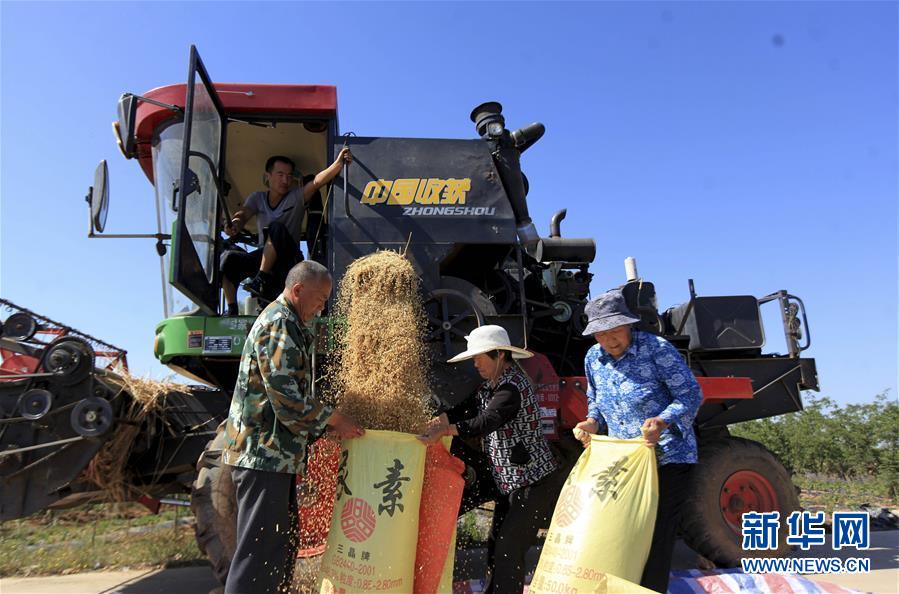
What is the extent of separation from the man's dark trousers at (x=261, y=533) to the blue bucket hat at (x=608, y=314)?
62.8 inches

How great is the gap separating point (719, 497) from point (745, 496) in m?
0.23

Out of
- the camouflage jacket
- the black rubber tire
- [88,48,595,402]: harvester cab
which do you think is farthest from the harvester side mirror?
the black rubber tire

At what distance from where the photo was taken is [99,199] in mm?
3777

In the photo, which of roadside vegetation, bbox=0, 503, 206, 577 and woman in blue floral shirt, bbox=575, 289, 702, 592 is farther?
roadside vegetation, bbox=0, 503, 206, 577

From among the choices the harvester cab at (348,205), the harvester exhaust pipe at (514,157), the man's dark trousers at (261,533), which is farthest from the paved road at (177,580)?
the harvester exhaust pipe at (514,157)

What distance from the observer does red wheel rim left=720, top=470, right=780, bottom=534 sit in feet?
14.5

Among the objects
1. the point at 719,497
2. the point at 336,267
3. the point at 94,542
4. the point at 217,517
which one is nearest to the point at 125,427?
the point at 217,517

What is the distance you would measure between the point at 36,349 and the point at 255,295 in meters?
1.77

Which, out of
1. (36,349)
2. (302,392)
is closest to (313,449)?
(302,392)

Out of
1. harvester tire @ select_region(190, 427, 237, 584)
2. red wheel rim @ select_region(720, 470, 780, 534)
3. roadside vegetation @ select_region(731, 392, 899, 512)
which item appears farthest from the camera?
roadside vegetation @ select_region(731, 392, 899, 512)

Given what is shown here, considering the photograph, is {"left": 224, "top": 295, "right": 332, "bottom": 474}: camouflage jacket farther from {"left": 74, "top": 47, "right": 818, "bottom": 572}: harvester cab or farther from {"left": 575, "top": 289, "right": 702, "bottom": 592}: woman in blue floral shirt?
{"left": 575, "top": 289, "right": 702, "bottom": 592}: woman in blue floral shirt

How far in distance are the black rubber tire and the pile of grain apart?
233 centimetres

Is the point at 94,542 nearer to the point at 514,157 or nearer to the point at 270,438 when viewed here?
the point at 270,438

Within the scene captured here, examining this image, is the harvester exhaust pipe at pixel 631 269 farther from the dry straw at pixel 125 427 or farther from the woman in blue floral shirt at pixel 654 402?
the dry straw at pixel 125 427
